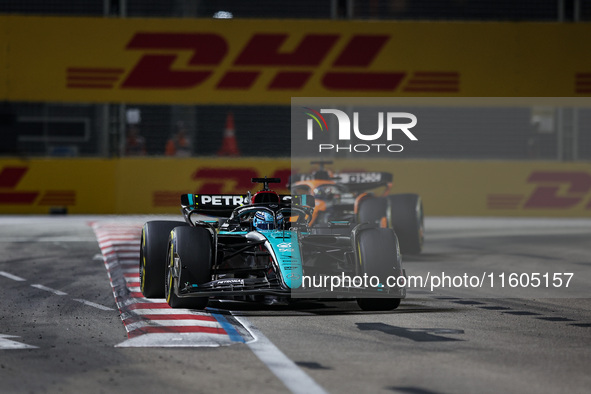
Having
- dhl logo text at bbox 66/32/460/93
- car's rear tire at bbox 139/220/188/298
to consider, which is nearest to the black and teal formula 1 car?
car's rear tire at bbox 139/220/188/298

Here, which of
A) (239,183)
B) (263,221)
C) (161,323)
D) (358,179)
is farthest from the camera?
(239,183)

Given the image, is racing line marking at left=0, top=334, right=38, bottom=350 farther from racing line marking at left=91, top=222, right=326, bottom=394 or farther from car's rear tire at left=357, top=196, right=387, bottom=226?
car's rear tire at left=357, top=196, right=387, bottom=226

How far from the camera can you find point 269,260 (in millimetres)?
8227

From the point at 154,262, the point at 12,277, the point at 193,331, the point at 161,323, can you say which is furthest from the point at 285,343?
the point at 12,277

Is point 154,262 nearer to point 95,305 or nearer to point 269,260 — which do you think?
point 95,305

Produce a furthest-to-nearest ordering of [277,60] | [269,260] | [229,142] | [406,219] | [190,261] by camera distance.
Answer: [229,142]
[277,60]
[406,219]
[269,260]
[190,261]

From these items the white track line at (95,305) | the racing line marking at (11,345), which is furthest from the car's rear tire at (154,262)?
the racing line marking at (11,345)

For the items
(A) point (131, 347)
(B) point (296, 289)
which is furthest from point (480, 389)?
(B) point (296, 289)

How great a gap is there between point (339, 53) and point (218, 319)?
639 inches

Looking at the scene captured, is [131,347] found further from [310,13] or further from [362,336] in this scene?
[310,13]

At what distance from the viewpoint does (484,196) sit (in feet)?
75.5

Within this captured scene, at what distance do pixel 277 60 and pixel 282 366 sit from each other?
17806 mm

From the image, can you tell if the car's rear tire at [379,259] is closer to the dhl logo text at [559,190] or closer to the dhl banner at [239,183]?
the dhl banner at [239,183]

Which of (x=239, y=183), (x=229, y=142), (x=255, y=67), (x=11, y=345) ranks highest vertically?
(x=255, y=67)
